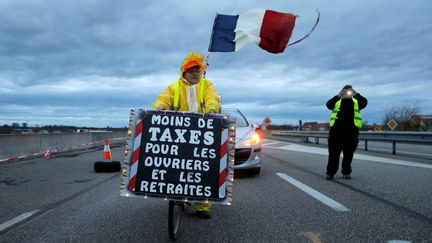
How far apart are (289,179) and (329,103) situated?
5.76 feet

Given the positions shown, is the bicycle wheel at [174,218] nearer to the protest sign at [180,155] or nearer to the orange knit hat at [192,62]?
the protest sign at [180,155]

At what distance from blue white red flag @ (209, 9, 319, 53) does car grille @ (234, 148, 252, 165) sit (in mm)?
2236

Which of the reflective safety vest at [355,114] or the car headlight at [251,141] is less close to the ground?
the reflective safety vest at [355,114]

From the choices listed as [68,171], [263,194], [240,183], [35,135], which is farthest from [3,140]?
[263,194]

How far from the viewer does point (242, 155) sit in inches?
312

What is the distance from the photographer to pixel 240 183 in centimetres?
725

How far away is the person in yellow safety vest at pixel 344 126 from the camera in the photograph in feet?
24.8

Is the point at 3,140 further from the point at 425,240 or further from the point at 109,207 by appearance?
the point at 425,240

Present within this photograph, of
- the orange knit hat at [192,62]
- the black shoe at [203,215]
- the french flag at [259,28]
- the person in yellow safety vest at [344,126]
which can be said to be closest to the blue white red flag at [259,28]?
the french flag at [259,28]

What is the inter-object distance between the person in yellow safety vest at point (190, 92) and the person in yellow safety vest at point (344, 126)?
3897 millimetres

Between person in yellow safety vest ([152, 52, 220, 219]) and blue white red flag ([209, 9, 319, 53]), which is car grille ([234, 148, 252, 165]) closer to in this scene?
blue white red flag ([209, 9, 319, 53])

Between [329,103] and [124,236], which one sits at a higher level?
[329,103]

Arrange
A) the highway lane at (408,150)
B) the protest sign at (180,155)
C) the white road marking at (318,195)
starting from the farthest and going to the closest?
the highway lane at (408,150), the white road marking at (318,195), the protest sign at (180,155)

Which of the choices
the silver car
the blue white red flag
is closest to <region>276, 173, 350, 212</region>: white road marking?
the silver car
